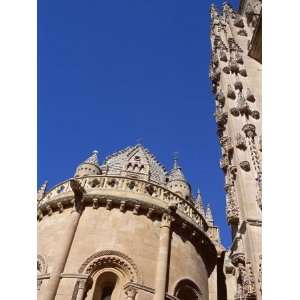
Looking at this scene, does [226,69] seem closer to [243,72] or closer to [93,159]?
[243,72]

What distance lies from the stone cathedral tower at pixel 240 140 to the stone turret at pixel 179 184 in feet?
42.2

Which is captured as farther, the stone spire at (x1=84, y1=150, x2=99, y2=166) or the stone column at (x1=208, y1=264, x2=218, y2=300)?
the stone spire at (x1=84, y1=150, x2=99, y2=166)

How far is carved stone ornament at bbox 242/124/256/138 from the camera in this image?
16.0 meters

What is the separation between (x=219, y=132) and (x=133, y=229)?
658 cm

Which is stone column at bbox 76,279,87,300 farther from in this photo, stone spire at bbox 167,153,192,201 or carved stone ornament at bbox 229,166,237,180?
stone spire at bbox 167,153,192,201

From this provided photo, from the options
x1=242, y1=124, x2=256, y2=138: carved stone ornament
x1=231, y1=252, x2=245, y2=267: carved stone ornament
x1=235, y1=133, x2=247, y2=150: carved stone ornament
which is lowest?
x1=231, y1=252, x2=245, y2=267: carved stone ornament

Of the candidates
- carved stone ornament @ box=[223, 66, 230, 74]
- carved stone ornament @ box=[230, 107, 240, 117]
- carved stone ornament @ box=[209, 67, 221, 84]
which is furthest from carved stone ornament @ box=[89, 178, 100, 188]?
carved stone ornament @ box=[209, 67, 221, 84]

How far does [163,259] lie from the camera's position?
15.8 metres

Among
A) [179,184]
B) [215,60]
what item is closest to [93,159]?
[179,184]

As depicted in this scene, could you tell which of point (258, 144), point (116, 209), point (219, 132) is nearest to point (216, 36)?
point (219, 132)

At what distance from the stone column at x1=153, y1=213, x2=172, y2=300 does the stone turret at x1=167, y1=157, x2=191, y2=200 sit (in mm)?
16818

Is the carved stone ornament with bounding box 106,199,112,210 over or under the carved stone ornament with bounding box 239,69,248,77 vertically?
under

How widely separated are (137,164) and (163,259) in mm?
20080

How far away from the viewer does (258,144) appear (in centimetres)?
1530
